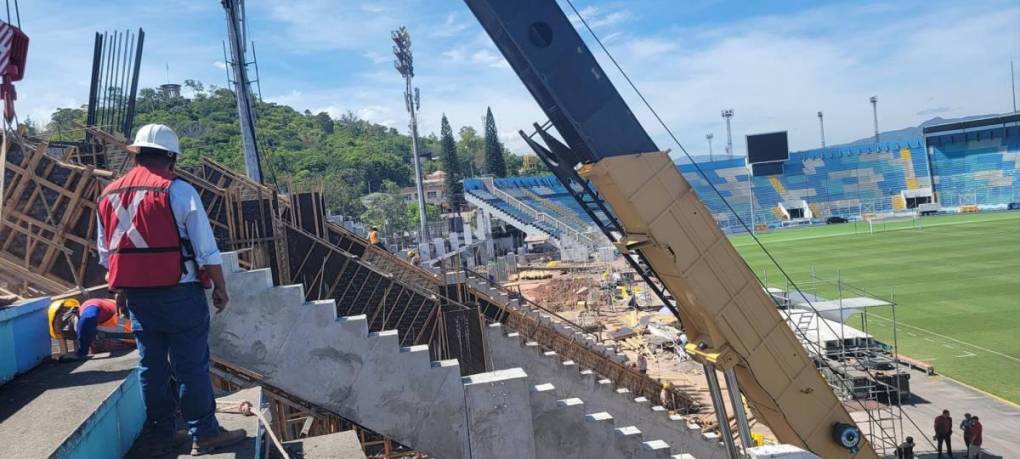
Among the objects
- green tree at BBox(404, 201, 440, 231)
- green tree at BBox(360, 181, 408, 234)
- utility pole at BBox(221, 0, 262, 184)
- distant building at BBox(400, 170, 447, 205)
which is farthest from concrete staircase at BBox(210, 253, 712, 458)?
distant building at BBox(400, 170, 447, 205)

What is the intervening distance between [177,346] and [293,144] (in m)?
87.7

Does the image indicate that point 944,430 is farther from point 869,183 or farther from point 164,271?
point 869,183

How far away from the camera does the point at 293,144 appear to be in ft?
281

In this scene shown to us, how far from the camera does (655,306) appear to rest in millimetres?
29906

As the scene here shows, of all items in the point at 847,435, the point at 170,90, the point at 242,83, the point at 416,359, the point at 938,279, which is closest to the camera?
the point at 416,359

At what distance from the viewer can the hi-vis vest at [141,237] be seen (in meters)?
3.16

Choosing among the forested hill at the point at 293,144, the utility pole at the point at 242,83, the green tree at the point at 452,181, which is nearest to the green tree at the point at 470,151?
the forested hill at the point at 293,144

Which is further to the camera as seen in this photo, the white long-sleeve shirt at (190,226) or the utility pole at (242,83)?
the utility pole at (242,83)

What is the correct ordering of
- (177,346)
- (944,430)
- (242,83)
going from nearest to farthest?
(177,346), (944,430), (242,83)

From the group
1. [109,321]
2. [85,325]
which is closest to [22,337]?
[85,325]

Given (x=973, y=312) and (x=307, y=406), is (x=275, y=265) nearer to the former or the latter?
(x=307, y=406)

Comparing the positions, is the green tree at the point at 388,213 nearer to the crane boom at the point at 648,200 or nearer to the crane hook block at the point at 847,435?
the crane boom at the point at 648,200

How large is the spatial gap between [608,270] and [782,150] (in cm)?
4868

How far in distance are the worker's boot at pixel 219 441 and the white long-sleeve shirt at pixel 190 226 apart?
0.85 meters
